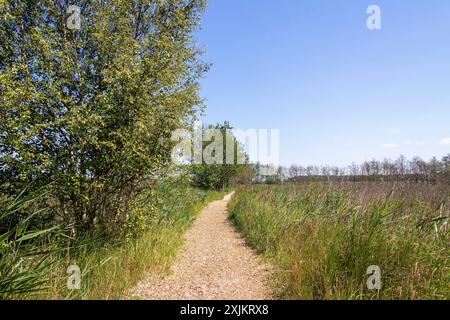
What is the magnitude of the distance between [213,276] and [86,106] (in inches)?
157

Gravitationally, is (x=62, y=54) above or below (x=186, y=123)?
above

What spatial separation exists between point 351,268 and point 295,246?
1497 millimetres

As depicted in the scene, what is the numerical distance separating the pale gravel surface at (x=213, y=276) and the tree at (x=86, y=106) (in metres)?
1.88

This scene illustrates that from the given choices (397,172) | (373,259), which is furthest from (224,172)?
(373,259)

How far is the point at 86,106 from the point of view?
4789 millimetres

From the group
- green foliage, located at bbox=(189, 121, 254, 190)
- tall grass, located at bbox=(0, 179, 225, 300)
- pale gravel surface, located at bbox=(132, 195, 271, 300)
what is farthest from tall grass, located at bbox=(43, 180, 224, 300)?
green foliage, located at bbox=(189, 121, 254, 190)

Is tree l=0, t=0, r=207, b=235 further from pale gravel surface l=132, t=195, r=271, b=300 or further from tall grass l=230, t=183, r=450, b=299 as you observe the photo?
tall grass l=230, t=183, r=450, b=299

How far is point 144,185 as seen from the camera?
5758 millimetres

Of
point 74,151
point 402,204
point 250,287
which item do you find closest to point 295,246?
point 250,287

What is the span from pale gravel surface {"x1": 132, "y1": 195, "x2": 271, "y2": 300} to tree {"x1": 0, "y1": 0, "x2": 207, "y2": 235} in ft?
6.15

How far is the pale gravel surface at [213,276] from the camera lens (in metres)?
3.64
